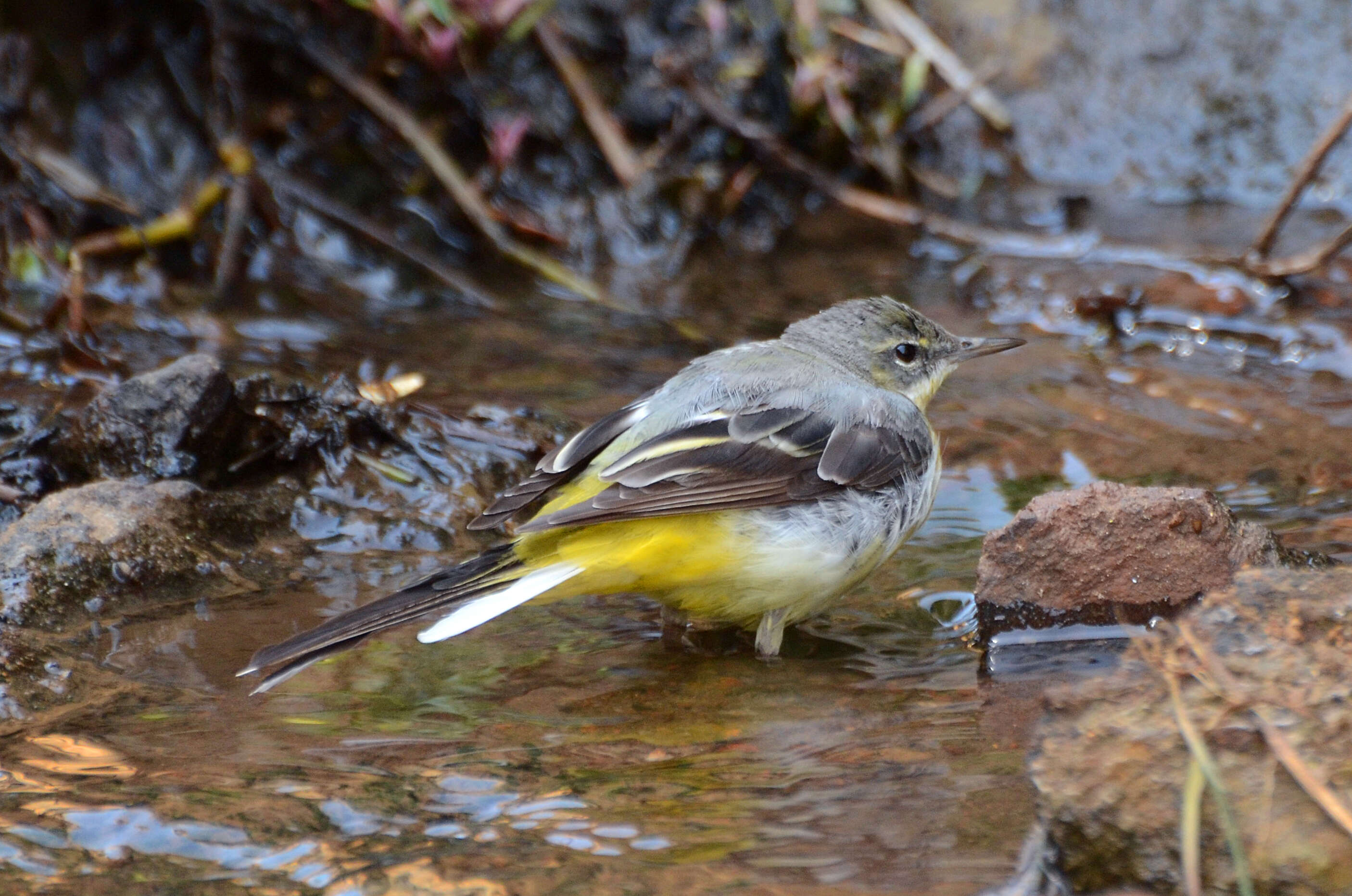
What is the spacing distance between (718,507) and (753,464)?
0.28 metres

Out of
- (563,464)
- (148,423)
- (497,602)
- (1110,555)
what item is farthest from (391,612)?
(1110,555)

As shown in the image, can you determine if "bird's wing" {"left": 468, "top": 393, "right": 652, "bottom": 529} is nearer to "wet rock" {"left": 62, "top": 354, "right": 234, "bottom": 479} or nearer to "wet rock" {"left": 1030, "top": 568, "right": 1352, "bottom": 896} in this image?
"wet rock" {"left": 62, "top": 354, "right": 234, "bottom": 479}

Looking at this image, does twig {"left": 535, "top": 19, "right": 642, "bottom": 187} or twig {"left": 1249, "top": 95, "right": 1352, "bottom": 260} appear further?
twig {"left": 535, "top": 19, "right": 642, "bottom": 187}

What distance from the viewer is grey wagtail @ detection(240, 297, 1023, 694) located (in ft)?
14.4

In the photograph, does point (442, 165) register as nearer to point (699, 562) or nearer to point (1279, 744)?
point (699, 562)

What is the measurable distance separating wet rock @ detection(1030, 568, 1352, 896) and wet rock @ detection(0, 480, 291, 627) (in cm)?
311

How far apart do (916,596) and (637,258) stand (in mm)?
3791

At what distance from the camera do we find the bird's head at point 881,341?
5898 millimetres

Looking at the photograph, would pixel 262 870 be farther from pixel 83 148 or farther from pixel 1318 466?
pixel 83 148

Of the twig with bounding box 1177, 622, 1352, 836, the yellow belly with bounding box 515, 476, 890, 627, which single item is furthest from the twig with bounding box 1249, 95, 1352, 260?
the twig with bounding box 1177, 622, 1352, 836

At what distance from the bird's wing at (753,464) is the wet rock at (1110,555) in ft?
2.04

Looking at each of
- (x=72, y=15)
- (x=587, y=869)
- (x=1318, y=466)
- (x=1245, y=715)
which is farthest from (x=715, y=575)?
(x=72, y=15)

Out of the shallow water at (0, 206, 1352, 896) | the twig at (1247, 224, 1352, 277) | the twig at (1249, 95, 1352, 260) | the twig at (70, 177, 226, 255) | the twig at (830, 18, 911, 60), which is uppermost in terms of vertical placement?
the twig at (830, 18, 911, 60)

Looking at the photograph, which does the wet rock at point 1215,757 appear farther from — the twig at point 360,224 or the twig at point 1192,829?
the twig at point 360,224
